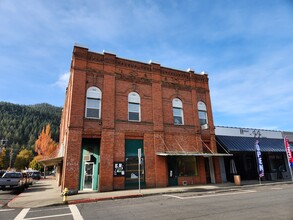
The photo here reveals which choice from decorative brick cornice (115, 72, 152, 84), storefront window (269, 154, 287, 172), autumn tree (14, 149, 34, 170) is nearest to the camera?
decorative brick cornice (115, 72, 152, 84)

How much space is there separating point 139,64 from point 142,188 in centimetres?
1083

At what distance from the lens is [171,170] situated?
1675 cm

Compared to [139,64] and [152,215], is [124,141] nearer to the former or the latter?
[139,64]

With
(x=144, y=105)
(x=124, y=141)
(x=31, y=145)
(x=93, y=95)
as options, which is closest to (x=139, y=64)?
(x=144, y=105)

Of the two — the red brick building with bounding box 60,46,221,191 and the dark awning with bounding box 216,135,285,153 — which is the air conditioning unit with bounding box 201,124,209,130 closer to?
the red brick building with bounding box 60,46,221,191

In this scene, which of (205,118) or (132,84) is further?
(205,118)

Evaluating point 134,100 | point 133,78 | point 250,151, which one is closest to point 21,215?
point 134,100

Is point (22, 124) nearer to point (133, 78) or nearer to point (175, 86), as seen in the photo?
point (133, 78)

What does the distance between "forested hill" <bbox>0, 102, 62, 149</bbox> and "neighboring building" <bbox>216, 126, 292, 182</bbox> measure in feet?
367

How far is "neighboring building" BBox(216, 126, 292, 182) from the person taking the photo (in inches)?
787

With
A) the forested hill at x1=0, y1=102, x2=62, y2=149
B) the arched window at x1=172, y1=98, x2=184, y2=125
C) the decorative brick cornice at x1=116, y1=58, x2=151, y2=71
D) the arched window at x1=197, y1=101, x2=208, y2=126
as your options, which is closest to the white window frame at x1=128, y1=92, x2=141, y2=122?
the decorative brick cornice at x1=116, y1=58, x2=151, y2=71

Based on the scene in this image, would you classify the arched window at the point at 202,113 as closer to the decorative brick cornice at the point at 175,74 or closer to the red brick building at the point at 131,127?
the red brick building at the point at 131,127

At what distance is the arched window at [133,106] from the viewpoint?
55.1 feet

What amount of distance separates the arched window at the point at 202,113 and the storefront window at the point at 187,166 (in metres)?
4.07
